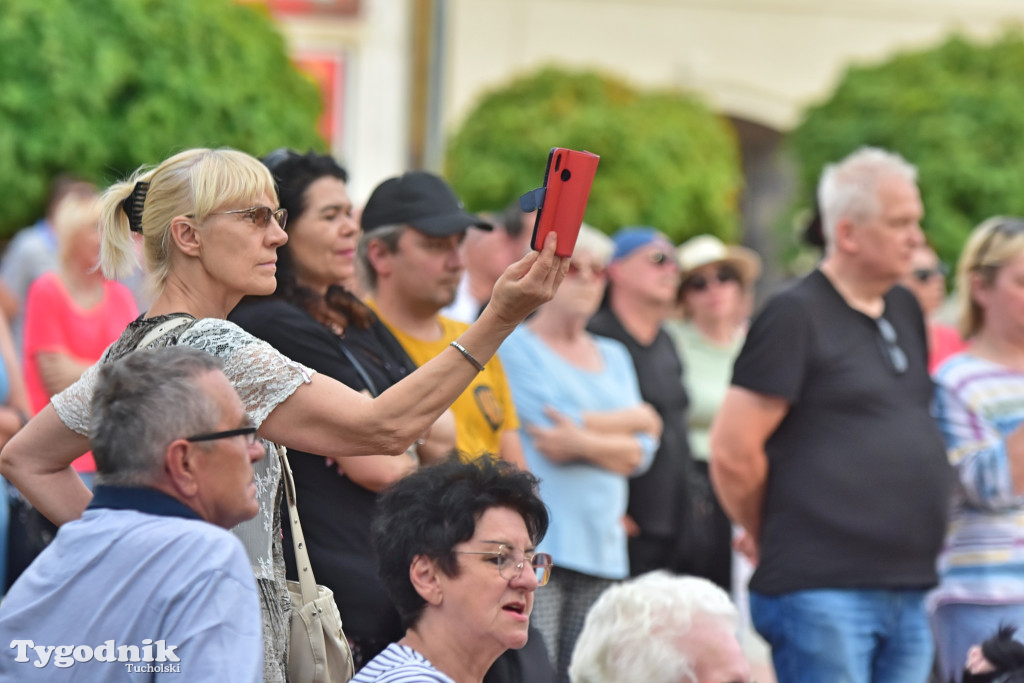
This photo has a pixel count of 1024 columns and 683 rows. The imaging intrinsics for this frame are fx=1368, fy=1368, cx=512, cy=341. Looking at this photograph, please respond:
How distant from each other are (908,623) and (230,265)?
259 cm

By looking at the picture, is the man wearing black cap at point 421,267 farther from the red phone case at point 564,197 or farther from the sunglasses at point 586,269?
the red phone case at point 564,197

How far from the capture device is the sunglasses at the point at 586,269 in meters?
5.54

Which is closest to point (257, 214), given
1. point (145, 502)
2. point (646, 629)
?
point (145, 502)

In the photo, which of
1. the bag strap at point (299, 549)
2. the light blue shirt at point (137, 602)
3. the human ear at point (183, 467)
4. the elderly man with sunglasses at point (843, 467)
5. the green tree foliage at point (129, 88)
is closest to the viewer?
the light blue shirt at point (137, 602)

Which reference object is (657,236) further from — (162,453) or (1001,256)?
(162,453)

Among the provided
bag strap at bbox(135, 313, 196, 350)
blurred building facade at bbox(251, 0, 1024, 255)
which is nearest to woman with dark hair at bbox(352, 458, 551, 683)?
bag strap at bbox(135, 313, 196, 350)

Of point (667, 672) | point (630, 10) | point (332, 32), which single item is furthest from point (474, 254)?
point (630, 10)

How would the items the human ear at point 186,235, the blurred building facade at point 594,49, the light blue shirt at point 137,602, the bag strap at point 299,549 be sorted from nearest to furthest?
1. the light blue shirt at point 137,602
2. the human ear at point 186,235
3. the bag strap at point 299,549
4. the blurred building facade at point 594,49

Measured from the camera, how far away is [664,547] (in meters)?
6.15

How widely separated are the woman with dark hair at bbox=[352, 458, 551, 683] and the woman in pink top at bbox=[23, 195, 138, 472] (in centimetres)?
298

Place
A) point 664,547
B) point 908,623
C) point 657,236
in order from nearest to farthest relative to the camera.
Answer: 1. point 908,623
2. point 664,547
3. point 657,236

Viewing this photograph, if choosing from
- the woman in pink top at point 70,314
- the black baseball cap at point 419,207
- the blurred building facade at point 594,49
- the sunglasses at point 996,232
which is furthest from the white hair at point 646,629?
the blurred building facade at point 594,49

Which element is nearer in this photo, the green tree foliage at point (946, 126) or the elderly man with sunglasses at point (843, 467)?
the elderly man with sunglasses at point (843, 467)

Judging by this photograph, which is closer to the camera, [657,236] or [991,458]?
[991,458]
